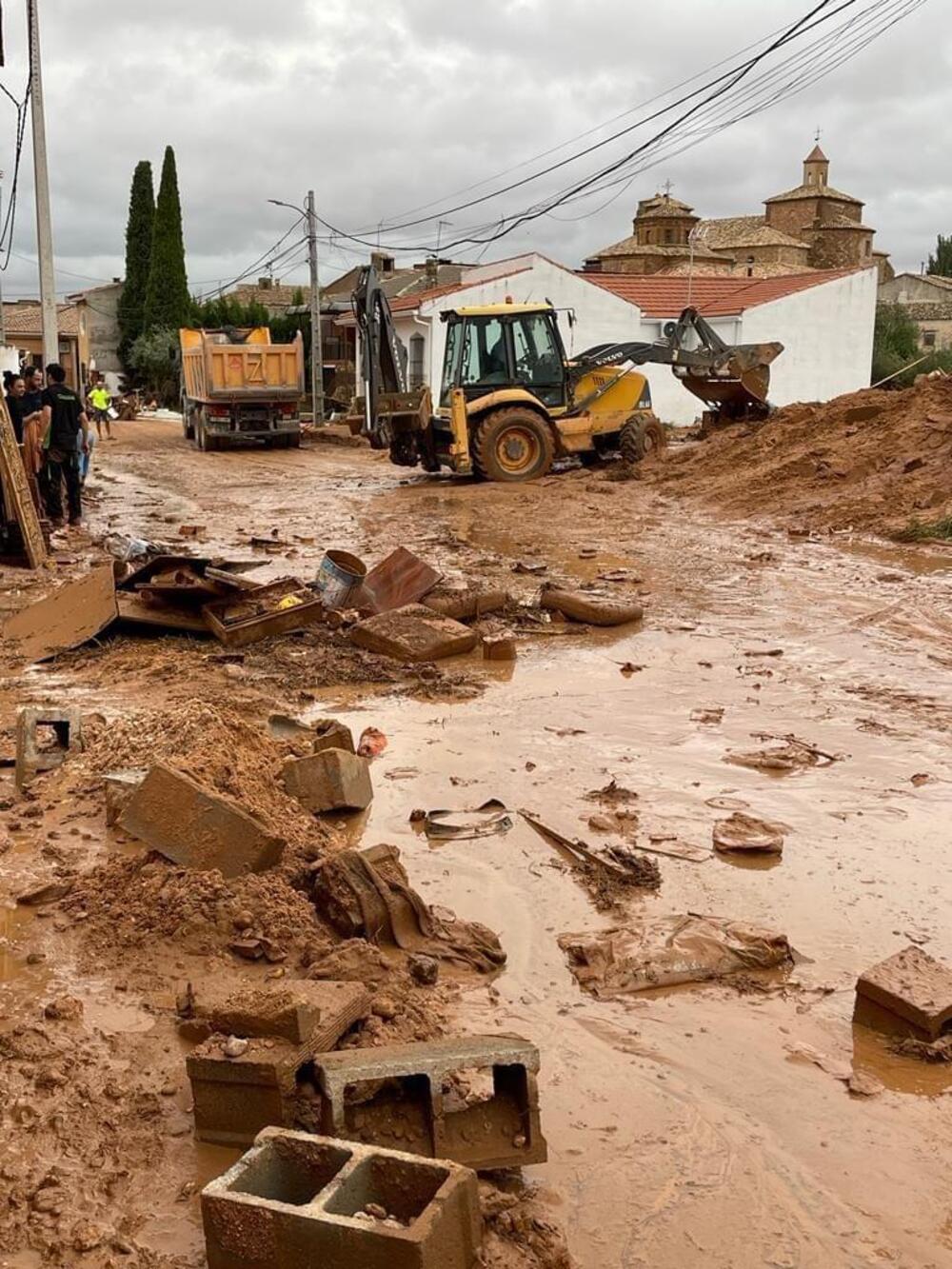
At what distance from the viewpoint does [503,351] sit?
1870cm

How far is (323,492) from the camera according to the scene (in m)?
19.7

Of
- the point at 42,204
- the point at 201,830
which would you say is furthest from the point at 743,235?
the point at 201,830

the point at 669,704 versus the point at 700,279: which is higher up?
the point at 700,279

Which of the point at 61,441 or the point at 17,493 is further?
the point at 61,441

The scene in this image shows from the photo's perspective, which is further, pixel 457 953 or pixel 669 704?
pixel 669 704

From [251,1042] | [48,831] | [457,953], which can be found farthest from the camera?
[48,831]

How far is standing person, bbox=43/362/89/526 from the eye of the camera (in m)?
13.5

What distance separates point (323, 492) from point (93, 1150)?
17083mm

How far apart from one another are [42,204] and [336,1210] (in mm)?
19566

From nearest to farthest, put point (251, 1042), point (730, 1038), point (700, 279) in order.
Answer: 1. point (251, 1042)
2. point (730, 1038)
3. point (700, 279)

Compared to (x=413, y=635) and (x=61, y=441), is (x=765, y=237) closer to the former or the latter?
(x=61, y=441)

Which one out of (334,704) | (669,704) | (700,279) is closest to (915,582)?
(669,704)

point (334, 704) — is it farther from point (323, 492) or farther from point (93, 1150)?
point (323, 492)

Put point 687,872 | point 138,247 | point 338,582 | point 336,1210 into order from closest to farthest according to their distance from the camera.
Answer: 1. point 336,1210
2. point 687,872
3. point 338,582
4. point 138,247
